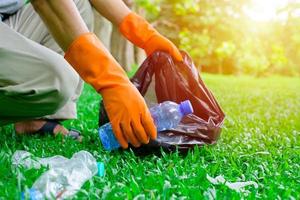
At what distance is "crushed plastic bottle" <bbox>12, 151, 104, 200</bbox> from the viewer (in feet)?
4.83

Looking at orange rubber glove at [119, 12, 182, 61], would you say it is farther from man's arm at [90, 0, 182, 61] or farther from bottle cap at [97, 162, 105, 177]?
bottle cap at [97, 162, 105, 177]

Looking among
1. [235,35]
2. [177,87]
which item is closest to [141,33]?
[177,87]

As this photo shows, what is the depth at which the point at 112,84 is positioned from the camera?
189 centimetres

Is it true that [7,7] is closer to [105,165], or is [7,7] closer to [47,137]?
[47,137]

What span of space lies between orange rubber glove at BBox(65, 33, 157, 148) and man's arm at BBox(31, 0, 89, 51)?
28 millimetres

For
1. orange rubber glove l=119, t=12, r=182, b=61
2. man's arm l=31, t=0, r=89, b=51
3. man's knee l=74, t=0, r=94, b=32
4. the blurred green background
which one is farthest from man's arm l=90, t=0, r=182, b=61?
the blurred green background

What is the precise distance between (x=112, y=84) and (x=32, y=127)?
2.93 ft

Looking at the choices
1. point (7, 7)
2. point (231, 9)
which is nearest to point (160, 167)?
point (7, 7)

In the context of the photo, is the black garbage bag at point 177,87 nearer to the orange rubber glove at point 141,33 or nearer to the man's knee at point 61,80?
the orange rubber glove at point 141,33

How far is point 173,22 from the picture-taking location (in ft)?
58.5

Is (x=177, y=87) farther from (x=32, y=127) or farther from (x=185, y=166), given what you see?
(x=32, y=127)

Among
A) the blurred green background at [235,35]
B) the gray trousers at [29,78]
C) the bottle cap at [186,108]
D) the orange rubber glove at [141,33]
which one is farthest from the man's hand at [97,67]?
the blurred green background at [235,35]

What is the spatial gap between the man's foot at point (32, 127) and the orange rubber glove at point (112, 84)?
0.77 metres

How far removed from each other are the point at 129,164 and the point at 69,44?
47 centimetres
